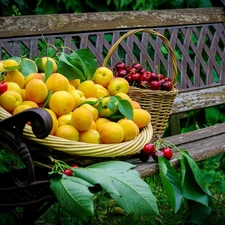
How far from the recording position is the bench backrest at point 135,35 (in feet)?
10.2

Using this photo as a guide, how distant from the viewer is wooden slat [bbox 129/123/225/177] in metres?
2.39

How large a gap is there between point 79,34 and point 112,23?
0.81ft

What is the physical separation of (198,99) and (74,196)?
6.37 feet

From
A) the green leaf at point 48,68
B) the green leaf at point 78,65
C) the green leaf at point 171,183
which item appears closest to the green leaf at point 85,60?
the green leaf at point 78,65

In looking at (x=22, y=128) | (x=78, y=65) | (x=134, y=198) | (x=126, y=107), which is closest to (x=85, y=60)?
(x=78, y=65)

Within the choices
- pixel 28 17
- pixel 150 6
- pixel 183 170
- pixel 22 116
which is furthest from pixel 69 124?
pixel 150 6

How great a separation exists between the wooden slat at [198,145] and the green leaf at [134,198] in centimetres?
26

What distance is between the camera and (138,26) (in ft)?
11.9

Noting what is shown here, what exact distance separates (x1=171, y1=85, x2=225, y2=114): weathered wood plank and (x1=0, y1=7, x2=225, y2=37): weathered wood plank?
44cm

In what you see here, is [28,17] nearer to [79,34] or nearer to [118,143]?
[79,34]

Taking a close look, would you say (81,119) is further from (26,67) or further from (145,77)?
(145,77)

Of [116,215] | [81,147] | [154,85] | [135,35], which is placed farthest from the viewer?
[135,35]

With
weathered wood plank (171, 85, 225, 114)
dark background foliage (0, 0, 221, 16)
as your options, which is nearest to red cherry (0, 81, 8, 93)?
weathered wood plank (171, 85, 225, 114)

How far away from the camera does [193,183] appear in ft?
8.56
